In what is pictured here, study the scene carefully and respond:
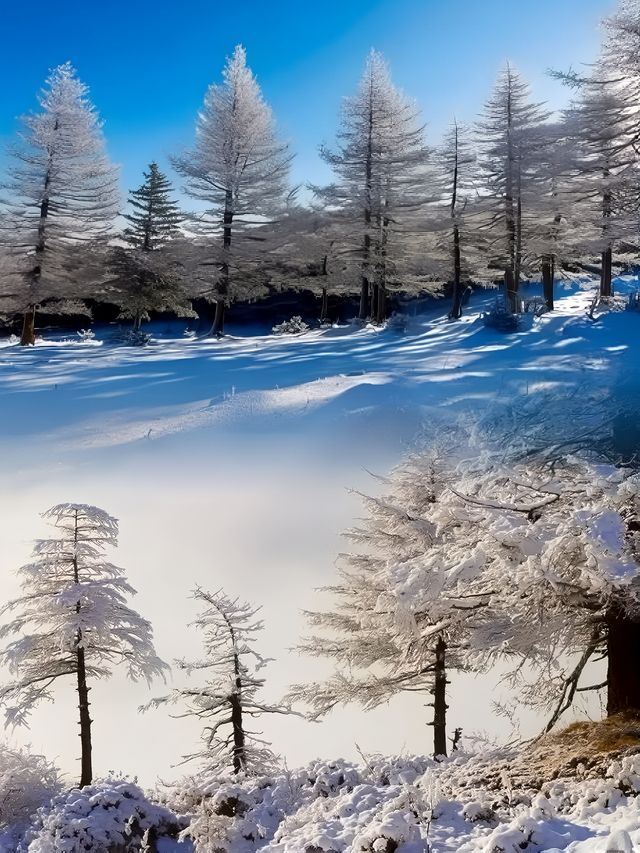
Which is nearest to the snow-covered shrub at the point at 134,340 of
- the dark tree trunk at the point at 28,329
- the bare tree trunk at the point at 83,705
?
the dark tree trunk at the point at 28,329

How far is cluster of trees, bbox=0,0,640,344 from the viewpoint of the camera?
20328mm

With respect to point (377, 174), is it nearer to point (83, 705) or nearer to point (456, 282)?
point (456, 282)

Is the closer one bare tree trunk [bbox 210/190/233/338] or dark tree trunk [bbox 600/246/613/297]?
dark tree trunk [bbox 600/246/613/297]

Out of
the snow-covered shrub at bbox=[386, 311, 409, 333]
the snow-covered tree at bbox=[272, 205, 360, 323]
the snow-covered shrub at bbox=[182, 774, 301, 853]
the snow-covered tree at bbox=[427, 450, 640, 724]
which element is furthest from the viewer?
the snow-covered tree at bbox=[272, 205, 360, 323]

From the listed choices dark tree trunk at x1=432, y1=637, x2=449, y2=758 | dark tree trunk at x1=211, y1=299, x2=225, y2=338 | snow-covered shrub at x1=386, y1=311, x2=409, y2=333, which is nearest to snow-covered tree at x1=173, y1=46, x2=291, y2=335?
dark tree trunk at x1=211, y1=299, x2=225, y2=338

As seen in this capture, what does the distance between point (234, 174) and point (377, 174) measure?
5.41m

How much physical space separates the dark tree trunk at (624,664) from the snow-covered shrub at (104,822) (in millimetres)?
6238

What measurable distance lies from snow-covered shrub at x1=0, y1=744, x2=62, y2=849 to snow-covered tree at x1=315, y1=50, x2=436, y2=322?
17.2 m

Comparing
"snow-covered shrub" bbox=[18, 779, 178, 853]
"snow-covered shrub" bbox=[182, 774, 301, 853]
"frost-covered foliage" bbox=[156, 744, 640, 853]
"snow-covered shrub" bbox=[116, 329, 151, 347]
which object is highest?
"snow-covered shrub" bbox=[116, 329, 151, 347]

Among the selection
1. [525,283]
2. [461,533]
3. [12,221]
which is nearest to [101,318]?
[12,221]

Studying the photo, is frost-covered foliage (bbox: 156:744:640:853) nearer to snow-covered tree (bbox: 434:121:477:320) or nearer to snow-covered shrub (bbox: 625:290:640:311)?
snow-covered shrub (bbox: 625:290:640:311)

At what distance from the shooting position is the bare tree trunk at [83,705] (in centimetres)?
1132

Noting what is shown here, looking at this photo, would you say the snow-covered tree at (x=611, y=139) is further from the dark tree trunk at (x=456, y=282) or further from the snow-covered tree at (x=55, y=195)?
the snow-covered tree at (x=55, y=195)

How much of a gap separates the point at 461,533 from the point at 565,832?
3.54 metres
